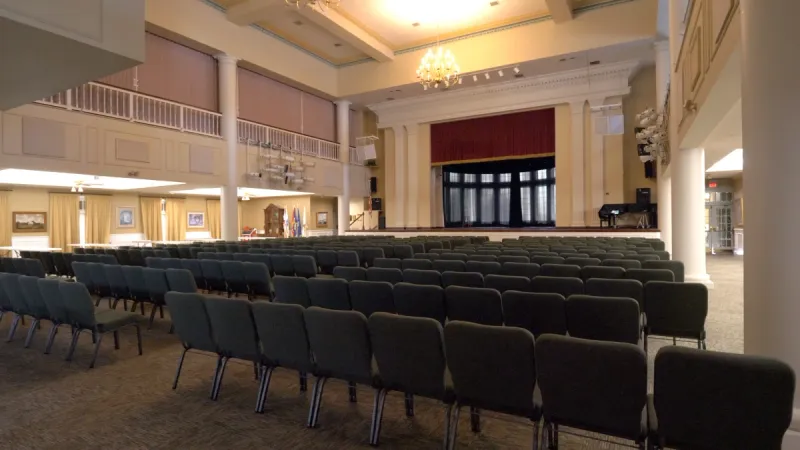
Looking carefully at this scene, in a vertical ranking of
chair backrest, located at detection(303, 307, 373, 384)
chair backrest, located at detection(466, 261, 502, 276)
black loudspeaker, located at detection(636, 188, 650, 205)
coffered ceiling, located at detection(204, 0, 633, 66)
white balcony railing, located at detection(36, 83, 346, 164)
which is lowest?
chair backrest, located at detection(303, 307, 373, 384)

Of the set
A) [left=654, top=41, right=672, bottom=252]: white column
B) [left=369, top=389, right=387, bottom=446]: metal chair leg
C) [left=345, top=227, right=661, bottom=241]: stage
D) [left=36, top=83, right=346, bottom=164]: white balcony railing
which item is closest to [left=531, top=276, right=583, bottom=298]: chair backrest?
[left=369, top=389, right=387, bottom=446]: metal chair leg

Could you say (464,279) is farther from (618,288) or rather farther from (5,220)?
(5,220)

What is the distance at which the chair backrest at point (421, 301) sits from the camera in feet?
11.6

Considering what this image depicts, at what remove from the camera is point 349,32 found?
45.1 feet

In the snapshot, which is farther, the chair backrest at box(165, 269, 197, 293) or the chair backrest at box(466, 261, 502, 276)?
the chair backrest at box(466, 261, 502, 276)

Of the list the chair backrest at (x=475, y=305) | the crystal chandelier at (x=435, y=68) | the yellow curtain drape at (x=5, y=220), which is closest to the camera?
the chair backrest at (x=475, y=305)

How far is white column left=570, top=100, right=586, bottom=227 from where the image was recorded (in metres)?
15.4

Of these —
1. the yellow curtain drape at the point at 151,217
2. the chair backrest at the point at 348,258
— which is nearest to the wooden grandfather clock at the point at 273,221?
the yellow curtain drape at the point at 151,217

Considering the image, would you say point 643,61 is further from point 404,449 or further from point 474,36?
point 404,449

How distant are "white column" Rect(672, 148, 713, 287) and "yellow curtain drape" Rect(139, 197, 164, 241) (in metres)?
15.2

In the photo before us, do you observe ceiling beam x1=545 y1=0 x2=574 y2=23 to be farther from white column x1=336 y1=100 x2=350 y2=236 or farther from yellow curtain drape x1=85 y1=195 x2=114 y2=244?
yellow curtain drape x1=85 y1=195 x2=114 y2=244

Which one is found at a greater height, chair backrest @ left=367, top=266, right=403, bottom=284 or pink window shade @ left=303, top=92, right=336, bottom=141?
pink window shade @ left=303, top=92, right=336, bottom=141

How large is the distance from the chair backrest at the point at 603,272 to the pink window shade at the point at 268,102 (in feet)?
42.5

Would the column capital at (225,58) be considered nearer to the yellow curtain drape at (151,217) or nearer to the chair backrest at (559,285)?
the yellow curtain drape at (151,217)
